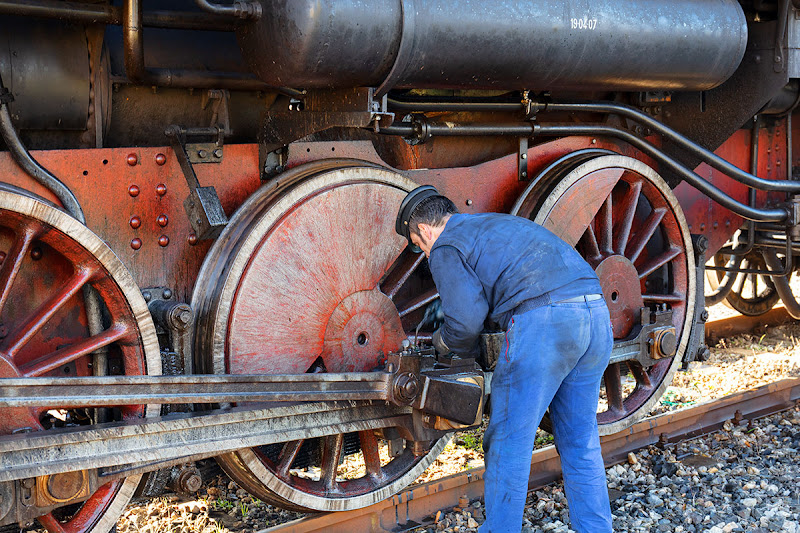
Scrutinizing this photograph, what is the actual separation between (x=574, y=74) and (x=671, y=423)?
228 centimetres

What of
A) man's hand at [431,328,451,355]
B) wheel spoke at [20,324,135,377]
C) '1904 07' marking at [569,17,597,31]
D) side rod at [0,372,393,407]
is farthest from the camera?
'1904 07' marking at [569,17,597,31]

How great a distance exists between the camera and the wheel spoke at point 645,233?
4.43 metres

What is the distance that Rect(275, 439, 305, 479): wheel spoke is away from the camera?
3332 mm

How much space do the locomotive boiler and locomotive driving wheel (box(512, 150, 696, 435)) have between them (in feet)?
0.10

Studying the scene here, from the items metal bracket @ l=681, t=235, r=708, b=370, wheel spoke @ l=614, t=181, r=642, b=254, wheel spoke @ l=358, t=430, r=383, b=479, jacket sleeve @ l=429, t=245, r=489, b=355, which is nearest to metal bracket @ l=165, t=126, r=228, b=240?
jacket sleeve @ l=429, t=245, r=489, b=355

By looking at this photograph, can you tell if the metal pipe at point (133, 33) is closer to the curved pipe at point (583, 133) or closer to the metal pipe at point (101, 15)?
the metal pipe at point (101, 15)

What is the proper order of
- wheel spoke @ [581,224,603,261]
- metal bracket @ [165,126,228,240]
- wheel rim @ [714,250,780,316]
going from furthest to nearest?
1. wheel rim @ [714,250,780,316]
2. wheel spoke @ [581,224,603,261]
3. metal bracket @ [165,126,228,240]

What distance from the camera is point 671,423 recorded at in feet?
15.9

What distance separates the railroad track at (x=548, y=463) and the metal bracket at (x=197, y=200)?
3.97 ft

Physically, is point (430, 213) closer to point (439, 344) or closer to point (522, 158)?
point (439, 344)

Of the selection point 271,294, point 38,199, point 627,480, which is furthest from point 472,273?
point 627,480

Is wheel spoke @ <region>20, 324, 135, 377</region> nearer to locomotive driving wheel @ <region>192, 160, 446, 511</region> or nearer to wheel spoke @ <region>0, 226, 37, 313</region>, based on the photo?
wheel spoke @ <region>0, 226, 37, 313</region>

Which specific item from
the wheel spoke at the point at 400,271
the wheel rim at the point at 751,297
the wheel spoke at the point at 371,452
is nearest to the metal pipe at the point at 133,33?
the wheel spoke at the point at 400,271

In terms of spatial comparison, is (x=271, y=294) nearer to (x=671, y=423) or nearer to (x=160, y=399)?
(x=160, y=399)
